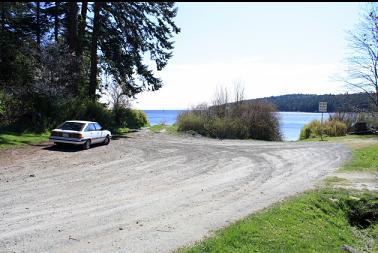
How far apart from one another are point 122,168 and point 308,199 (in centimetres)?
722

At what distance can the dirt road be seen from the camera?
291 inches

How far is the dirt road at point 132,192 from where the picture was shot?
740 cm

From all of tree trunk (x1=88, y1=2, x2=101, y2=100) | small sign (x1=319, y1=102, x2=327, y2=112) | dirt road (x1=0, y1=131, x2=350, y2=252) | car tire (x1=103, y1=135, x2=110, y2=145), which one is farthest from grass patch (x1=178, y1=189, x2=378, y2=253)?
small sign (x1=319, y1=102, x2=327, y2=112)

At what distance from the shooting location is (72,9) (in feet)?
96.6

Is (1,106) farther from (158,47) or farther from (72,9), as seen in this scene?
(158,47)

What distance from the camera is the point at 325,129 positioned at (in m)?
38.3

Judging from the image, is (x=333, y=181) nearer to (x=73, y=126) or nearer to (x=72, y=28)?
(x=73, y=126)

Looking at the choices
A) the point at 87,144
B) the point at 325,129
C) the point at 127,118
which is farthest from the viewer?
the point at 325,129

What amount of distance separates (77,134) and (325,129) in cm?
2632

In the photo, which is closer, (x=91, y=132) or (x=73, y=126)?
(x=73, y=126)

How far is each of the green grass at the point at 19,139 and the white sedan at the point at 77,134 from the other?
1638 mm

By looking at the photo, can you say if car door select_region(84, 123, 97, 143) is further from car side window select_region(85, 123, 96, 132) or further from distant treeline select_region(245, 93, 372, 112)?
distant treeline select_region(245, 93, 372, 112)

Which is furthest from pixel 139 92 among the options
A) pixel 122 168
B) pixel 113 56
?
pixel 122 168

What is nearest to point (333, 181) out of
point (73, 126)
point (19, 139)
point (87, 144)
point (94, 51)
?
point (87, 144)
